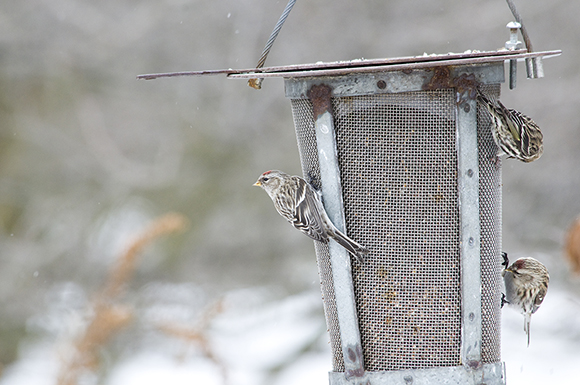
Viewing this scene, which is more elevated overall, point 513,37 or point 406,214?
point 513,37

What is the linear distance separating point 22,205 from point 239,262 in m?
3.57

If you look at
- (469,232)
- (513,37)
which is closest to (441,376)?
(469,232)

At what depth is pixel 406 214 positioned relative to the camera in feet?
10.5

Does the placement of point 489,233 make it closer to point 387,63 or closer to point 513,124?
point 513,124

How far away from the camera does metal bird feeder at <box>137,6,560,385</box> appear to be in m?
3.05

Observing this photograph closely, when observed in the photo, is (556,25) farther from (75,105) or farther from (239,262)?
(75,105)

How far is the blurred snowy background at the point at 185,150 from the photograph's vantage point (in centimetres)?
964

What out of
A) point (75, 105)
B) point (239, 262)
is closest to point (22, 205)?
point (75, 105)

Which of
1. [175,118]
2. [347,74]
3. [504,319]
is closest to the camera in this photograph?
[347,74]

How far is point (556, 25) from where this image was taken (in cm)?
1005

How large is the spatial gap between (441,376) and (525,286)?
106 cm

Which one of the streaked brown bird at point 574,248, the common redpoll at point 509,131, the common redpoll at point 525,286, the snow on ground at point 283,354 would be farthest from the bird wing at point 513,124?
the snow on ground at point 283,354

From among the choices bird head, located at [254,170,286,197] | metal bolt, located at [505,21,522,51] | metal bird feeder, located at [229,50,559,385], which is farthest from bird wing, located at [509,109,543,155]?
bird head, located at [254,170,286,197]

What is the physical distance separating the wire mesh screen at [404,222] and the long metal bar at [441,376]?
0.23ft
